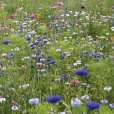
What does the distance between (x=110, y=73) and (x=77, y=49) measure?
0.92 meters

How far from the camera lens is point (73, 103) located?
1.12 meters

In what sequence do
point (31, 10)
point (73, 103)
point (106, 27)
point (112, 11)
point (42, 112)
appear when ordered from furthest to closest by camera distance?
point (31, 10) < point (112, 11) < point (106, 27) < point (42, 112) < point (73, 103)

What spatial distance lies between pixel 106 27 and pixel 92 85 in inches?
85.9

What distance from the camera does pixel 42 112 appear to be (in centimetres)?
134

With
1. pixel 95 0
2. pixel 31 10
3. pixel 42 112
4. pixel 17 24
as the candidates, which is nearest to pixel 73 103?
pixel 42 112

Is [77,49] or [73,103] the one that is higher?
[73,103]

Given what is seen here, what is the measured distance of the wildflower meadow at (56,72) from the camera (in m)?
1.37

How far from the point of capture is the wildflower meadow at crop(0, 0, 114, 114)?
1368 mm

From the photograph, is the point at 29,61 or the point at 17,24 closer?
the point at 29,61

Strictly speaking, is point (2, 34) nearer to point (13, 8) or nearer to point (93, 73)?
point (93, 73)

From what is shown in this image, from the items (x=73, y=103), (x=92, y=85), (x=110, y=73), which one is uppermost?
(x=73, y=103)

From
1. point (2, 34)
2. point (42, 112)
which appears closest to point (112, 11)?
point (2, 34)

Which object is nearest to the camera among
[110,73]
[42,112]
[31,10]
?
[42,112]

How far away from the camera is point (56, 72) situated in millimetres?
2281
